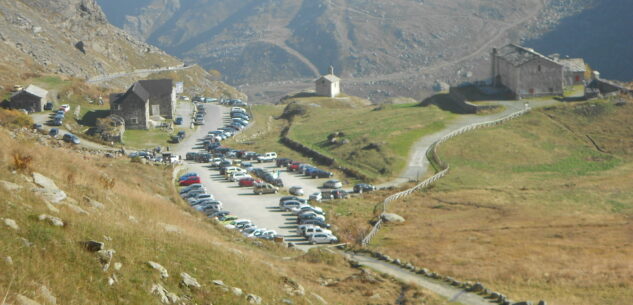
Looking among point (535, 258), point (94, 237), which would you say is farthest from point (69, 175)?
point (535, 258)

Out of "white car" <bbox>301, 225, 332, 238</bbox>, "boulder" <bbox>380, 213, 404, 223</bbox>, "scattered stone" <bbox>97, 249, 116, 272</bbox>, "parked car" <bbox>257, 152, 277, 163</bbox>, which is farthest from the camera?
"parked car" <bbox>257, 152, 277, 163</bbox>

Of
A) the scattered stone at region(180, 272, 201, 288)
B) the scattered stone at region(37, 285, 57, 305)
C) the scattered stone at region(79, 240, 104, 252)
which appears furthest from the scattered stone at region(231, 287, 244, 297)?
the scattered stone at region(37, 285, 57, 305)

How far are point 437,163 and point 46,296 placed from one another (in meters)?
64.0

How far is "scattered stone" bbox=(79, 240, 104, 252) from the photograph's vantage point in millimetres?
22062

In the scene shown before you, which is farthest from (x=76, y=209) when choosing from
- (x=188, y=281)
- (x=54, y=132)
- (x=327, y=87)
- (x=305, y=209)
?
(x=327, y=87)

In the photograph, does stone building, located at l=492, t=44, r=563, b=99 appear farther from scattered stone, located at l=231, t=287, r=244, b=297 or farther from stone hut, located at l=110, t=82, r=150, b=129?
scattered stone, located at l=231, t=287, r=244, b=297

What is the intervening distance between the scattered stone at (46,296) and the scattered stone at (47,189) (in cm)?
740

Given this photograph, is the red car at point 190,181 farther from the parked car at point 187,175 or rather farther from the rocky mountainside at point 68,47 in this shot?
the rocky mountainside at point 68,47

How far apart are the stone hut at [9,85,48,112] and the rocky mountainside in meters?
7.90

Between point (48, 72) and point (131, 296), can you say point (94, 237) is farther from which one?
point (48, 72)

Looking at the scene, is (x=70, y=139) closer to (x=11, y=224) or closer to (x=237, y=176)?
(x=237, y=176)

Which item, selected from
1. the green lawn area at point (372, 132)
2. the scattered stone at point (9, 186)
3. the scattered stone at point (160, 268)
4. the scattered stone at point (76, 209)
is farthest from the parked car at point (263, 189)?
the scattered stone at point (160, 268)

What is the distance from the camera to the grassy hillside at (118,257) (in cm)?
2028

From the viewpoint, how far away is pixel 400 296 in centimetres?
3569
